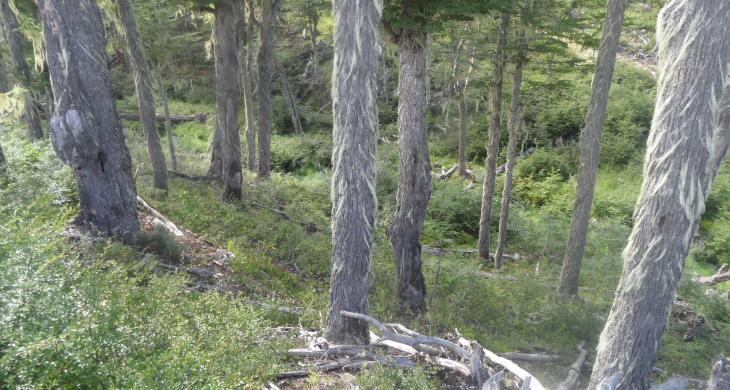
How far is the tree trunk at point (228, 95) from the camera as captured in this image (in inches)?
504

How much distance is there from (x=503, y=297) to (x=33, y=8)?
49.8ft

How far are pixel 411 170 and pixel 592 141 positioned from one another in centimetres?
391

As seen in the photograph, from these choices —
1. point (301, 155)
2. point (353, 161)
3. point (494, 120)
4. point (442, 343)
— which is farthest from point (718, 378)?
point (301, 155)

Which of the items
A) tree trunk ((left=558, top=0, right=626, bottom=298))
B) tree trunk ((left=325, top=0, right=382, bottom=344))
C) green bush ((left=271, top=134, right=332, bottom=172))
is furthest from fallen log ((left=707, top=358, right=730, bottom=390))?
green bush ((left=271, top=134, right=332, bottom=172))

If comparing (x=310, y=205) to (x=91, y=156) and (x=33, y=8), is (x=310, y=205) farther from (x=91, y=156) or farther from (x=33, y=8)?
(x=33, y=8)

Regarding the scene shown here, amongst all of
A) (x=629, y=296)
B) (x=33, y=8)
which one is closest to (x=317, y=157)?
(x=33, y=8)

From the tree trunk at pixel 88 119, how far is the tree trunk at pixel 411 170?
4.64 metres

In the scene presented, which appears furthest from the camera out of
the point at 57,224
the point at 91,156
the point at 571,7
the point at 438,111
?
the point at 438,111

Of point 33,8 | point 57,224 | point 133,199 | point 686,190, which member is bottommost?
point 133,199

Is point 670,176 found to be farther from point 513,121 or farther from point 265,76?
point 265,76

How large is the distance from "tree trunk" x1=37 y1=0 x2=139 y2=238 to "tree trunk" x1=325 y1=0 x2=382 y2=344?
4.56 meters

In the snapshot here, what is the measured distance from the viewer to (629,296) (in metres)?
4.29

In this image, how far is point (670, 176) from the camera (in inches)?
157

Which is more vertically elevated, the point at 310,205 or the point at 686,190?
the point at 686,190
